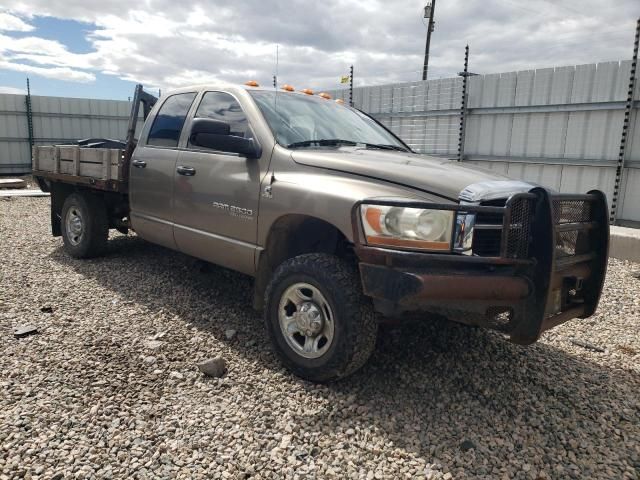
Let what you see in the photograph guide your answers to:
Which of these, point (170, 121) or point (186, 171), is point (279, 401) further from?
point (170, 121)

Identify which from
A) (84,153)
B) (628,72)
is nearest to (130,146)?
(84,153)

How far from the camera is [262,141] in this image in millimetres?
3475

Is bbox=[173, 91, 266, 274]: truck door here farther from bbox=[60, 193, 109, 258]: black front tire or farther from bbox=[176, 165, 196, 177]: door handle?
bbox=[60, 193, 109, 258]: black front tire

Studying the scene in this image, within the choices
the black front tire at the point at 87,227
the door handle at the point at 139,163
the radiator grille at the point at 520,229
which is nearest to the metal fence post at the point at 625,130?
the radiator grille at the point at 520,229

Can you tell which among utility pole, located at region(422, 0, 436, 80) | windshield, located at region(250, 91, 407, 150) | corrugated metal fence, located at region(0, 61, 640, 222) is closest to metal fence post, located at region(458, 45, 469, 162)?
corrugated metal fence, located at region(0, 61, 640, 222)

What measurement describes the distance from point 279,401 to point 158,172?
242 cm

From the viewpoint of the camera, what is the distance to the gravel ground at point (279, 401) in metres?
2.39

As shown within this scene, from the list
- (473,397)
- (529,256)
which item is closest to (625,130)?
(529,256)

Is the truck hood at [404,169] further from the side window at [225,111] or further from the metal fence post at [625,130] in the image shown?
the metal fence post at [625,130]

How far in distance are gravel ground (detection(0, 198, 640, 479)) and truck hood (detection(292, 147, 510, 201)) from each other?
124 cm

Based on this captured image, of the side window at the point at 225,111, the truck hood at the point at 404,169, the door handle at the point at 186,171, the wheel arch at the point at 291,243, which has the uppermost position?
the side window at the point at 225,111

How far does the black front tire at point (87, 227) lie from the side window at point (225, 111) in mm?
2128

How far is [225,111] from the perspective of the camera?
12.9 feet

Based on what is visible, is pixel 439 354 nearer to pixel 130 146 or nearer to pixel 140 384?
pixel 140 384
